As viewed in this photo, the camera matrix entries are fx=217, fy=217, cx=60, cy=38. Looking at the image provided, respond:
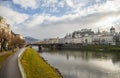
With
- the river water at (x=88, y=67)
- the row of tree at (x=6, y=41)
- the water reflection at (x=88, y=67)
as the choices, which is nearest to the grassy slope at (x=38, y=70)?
the river water at (x=88, y=67)

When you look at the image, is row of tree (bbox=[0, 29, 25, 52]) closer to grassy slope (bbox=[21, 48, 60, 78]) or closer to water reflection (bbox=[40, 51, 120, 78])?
water reflection (bbox=[40, 51, 120, 78])

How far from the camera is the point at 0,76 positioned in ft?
87.1

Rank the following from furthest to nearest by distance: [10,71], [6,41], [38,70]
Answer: [6,41] < [38,70] < [10,71]

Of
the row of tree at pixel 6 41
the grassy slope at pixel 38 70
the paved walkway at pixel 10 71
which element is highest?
the row of tree at pixel 6 41

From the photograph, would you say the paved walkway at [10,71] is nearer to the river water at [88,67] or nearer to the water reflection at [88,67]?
the river water at [88,67]

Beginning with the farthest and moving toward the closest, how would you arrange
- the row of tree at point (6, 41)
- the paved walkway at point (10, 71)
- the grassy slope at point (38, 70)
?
the row of tree at point (6, 41) < the grassy slope at point (38, 70) < the paved walkway at point (10, 71)

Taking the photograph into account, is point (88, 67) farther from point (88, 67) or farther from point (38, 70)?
point (38, 70)

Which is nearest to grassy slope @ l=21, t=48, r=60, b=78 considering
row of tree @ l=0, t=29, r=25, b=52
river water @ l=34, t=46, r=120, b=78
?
river water @ l=34, t=46, r=120, b=78

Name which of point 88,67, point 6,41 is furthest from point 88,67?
point 6,41

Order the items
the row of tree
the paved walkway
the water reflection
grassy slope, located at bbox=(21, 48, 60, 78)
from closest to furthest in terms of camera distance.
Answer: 1. the paved walkway
2. grassy slope, located at bbox=(21, 48, 60, 78)
3. the water reflection
4. the row of tree

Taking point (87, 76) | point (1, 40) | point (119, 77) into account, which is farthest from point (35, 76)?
point (1, 40)

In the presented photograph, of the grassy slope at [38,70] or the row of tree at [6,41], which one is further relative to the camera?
the row of tree at [6,41]

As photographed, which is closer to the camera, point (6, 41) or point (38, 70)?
point (38, 70)

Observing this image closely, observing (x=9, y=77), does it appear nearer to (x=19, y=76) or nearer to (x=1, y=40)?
(x=19, y=76)
